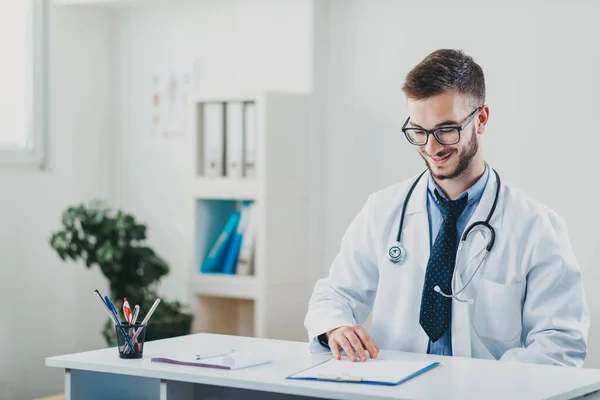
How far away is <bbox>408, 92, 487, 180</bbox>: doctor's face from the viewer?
2.43 meters

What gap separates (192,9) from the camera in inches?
185

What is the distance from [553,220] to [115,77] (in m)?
3.06

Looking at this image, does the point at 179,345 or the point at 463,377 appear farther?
the point at 179,345

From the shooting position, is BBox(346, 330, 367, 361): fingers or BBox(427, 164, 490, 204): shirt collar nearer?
BBox(346, 330, 367, 361): fingers

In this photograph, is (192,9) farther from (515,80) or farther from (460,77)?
(460,77)

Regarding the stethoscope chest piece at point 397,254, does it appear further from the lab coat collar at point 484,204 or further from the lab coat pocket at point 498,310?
the lab coat pocket at point 498,310

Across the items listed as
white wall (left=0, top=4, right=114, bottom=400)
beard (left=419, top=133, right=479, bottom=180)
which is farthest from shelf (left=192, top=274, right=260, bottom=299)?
beard (left=419, top=133, right=479, bottom=180)

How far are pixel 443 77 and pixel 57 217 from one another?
9.36 ft

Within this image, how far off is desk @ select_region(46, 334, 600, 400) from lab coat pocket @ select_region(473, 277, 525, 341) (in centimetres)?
21

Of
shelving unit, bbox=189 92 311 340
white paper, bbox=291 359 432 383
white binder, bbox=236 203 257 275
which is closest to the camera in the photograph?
white paper, bbox=291 359 432 383

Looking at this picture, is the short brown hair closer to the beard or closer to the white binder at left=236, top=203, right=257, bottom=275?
the beard

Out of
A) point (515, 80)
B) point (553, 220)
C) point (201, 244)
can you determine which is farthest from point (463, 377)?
point (201, 244)

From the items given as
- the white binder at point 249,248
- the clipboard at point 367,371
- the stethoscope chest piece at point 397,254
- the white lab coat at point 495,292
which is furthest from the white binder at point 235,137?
the clipboard at point 367,371

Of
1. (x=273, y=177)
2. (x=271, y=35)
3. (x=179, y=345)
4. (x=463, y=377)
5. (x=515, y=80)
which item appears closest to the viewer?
(x=463, y=377)
